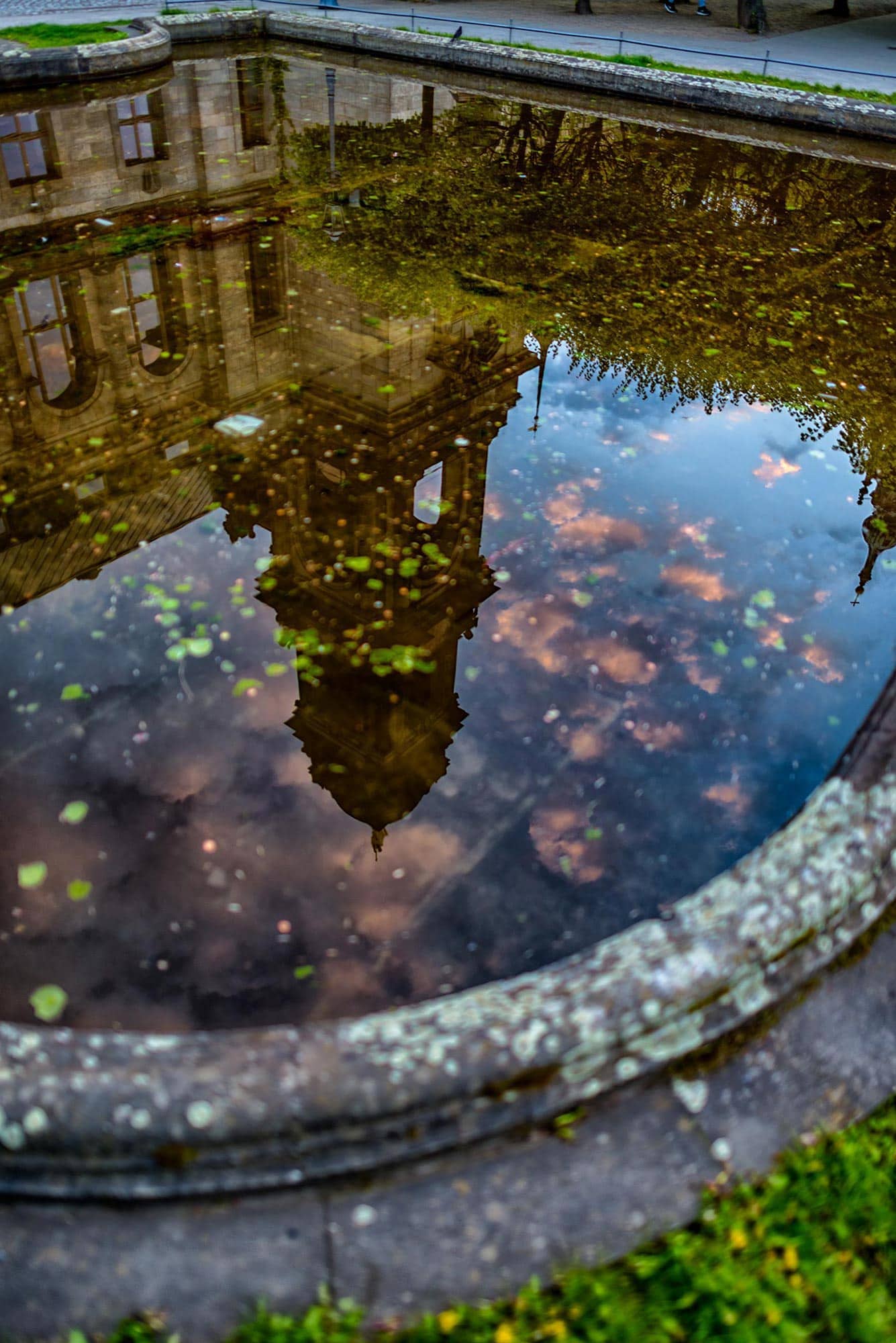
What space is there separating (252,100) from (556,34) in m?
11.3

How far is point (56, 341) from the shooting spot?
30.5 feet

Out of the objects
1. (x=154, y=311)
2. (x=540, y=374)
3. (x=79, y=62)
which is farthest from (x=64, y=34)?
(x=540, y=374)

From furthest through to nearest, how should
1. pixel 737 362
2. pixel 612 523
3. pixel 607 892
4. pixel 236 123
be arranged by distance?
pixel 236 123
pixel 737 362
pixel 612 523
pixel 607 892

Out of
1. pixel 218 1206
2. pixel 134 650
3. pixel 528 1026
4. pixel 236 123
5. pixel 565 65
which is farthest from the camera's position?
pixel 565 65

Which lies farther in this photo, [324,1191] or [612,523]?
[612,523]

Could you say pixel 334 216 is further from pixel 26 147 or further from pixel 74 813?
pixel 74 813

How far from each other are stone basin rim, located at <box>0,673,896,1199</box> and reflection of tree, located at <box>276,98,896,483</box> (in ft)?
20.5

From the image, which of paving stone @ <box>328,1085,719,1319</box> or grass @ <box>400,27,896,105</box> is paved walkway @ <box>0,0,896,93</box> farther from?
paving stone @ <box>328,1085,719,1319</box>

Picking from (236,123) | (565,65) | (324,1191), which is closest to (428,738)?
(324,1191)

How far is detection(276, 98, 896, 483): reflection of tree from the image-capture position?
933 centimetres

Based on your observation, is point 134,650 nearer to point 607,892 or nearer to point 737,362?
point 607,892

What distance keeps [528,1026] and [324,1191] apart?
0.84m

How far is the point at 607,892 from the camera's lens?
442 centimetres

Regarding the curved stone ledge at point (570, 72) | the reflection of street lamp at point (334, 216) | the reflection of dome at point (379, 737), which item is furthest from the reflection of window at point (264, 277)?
the curved stone ledge at point (570, 72)
